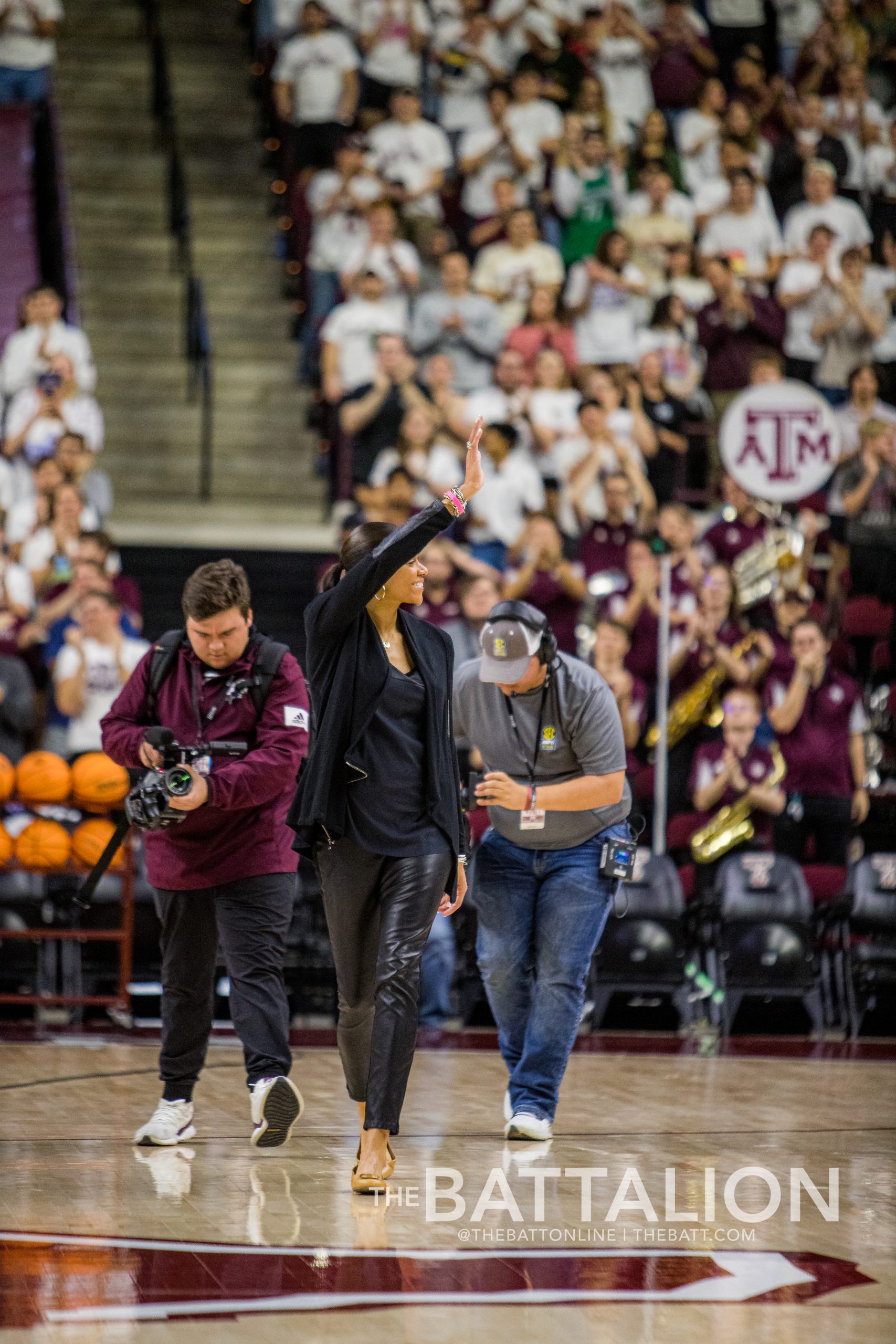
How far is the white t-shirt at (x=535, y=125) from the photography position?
14.7m

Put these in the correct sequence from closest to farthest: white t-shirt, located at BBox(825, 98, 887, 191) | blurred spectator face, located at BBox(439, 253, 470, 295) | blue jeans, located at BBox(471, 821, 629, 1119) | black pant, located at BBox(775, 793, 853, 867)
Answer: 1. blue jeans, located at BBox(471, 821, 629, 1119)
2. black pant, located at BBox(775, 793, 853, 867)
3. blurred spectator face, located at BBox(439, 253, 470, 295)
4. white t-shirt, located at BBox(825, 98, 887, 191)

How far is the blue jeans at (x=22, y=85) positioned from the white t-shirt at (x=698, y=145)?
514 cm

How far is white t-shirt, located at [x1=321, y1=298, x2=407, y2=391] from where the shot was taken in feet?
43.3

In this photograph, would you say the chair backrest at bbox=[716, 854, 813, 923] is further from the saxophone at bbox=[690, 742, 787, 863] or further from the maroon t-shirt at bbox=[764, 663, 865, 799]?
the maroon t-shirt at bbox=[764, 663, 865, 799]

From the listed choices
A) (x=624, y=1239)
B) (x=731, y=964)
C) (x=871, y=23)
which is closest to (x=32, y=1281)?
(x=624, y=1239)

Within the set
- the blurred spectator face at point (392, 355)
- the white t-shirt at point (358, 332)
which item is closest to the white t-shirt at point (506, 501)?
the blurred spectator face at point (392, 355)

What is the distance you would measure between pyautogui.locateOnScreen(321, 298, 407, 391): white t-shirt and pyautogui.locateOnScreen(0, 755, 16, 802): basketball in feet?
15.4

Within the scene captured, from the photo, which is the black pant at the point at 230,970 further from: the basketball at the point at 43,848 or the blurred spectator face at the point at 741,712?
the blurred spectator face at the point at 741,712

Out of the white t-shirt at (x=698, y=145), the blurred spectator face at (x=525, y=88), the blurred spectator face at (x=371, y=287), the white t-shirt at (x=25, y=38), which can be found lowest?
the blurred spectator face at (x=371, y=287)

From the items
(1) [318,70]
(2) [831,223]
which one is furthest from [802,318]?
(1) [318,70]

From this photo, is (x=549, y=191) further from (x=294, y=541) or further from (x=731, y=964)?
(x=731, y=964)

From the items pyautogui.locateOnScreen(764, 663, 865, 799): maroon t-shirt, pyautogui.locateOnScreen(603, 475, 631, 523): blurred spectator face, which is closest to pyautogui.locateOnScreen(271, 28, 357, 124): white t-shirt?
pyautogui.locateOnScreen(603, 475, 631, 523): blurred spectator face

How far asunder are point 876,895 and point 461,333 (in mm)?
5243

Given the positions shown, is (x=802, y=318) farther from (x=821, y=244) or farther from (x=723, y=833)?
(x=723, y=833)
